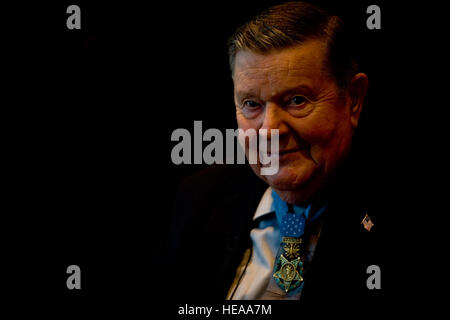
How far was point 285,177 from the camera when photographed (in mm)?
1353

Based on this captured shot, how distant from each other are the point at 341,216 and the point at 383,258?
18 centimetres

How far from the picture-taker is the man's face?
1262 millimetres

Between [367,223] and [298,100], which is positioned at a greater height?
[298,100]

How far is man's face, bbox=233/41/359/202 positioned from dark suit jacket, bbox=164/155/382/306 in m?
0.14

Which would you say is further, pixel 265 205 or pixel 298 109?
pixel 265 205

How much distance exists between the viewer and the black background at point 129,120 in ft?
5.07

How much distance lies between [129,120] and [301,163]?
91 cm

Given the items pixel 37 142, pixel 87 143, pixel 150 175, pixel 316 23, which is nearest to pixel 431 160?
pixel 316 23

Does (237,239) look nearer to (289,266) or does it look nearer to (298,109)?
(289,266)

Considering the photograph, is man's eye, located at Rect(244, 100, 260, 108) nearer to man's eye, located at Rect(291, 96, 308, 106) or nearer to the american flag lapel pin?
man's eye, located at Rect(291, 96, 308, 106)

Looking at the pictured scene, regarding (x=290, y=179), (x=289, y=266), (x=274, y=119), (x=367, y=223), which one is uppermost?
(x=274, y=119)

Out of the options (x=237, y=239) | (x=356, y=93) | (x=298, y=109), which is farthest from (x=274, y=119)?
(x=237, y=239)

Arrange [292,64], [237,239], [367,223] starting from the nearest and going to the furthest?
[292,64] → [367,223] → [237,239]

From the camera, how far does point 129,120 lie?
190 cm
